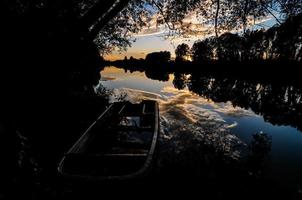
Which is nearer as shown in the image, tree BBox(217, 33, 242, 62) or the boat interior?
the boat interior

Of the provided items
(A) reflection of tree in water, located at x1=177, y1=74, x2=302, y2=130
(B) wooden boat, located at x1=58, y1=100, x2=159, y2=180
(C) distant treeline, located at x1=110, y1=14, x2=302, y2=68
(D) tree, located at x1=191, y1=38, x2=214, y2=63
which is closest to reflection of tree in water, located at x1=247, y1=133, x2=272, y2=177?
(B) wooden boat, located at x1=58, y1=100, x2=159, y2=180

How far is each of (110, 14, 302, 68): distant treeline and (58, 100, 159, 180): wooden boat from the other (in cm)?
5665

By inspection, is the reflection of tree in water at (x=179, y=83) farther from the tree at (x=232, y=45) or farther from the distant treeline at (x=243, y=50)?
the tree at (x=232, y=45)

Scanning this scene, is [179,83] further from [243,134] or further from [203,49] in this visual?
[203,49]

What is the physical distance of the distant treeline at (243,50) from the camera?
75000mm

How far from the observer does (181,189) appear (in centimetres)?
847

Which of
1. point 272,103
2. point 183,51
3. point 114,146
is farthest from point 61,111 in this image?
point 183,51

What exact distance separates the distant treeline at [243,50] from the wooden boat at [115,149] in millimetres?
56655

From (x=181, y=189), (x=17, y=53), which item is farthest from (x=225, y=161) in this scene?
(x=17, y=53)

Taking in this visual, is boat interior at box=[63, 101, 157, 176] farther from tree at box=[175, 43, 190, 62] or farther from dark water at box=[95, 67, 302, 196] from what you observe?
tree at box=[175, 43, 190, 62]

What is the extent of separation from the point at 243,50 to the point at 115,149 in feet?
291

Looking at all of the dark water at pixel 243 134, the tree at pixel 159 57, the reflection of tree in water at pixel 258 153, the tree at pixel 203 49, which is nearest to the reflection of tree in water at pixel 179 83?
the dark water at pixel 243 134

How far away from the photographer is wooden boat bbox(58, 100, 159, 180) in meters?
8.11

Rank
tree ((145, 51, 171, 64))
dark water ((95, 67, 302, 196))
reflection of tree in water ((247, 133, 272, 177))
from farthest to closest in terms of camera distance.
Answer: tree ((145, 51, 171, 64)), dark water ((95, 67, 302, 196)), reflection of tree in water ((247, 133, 272, 177))
